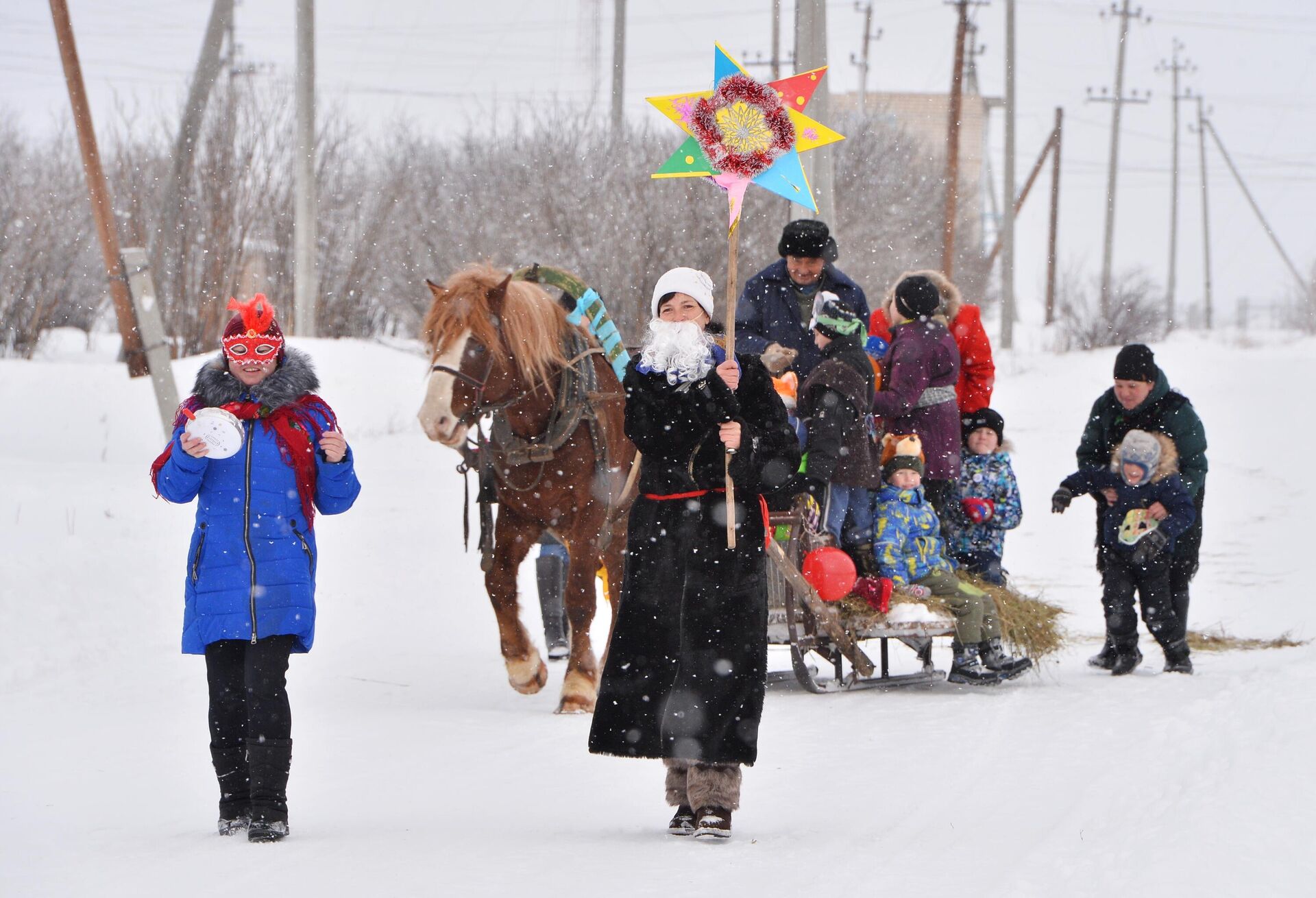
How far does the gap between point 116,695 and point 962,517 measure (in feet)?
14.8

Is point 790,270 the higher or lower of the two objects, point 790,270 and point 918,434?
the higher

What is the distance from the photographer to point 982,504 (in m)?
8.39

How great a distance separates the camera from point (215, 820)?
17.1 feet

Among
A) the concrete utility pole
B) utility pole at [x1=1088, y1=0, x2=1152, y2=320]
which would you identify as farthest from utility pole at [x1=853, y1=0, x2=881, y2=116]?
the concrete utility pole

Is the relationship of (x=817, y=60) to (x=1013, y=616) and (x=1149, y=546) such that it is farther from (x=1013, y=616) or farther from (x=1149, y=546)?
(x=1013, y=616)

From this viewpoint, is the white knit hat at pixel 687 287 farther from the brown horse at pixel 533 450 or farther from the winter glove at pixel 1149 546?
the winter glove at pixel 1149 546

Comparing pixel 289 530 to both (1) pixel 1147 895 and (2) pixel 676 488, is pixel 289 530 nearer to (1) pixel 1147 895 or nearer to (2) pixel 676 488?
(2) pixel 676 488

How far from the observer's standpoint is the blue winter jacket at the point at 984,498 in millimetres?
8422

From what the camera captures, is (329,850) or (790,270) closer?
(329,850)

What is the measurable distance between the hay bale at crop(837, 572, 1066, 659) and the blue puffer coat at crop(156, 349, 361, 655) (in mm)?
3300

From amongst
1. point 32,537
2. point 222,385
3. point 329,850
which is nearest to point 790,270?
point 222,385

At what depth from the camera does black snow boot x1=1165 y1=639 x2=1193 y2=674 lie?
27.6 feet

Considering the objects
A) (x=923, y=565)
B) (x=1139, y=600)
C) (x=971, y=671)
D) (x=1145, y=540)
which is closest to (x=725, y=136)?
(x=923, y=565)

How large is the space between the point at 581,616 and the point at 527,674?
0.39m
